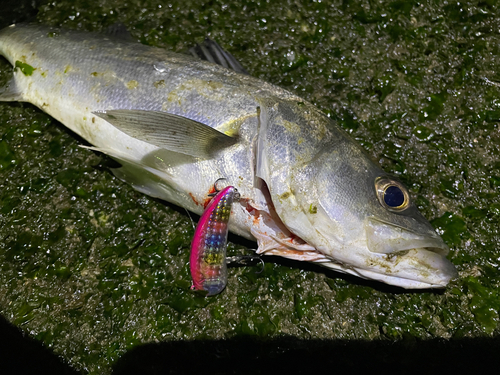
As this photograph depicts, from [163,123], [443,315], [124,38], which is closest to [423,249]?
[443,315]

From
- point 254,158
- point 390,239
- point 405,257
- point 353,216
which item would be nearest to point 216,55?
point 254,158

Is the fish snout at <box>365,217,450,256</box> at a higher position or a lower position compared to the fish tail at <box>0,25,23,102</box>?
lower

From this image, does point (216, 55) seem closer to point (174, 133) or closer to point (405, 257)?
point (174, 133)

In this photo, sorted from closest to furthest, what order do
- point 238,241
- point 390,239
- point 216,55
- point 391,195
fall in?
point 390,239, point 391,195, point 238,241, point 216,55

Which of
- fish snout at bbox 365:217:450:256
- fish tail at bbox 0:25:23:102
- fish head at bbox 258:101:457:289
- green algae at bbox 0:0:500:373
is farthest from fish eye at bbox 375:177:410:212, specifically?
fish tail at bbox 0:25:23:102

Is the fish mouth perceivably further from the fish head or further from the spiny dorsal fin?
the spiny dorsal fin

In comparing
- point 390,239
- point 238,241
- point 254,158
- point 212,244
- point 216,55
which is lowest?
point 238,241

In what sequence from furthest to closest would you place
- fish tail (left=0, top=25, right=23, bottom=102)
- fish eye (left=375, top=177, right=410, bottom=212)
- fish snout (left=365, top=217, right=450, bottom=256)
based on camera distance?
1. fish tail (left=0, top=25, right=23, bottom=102)
2. fish eye (left=375, top=177, right=410, bottom=212)
3. fish snout (left=365, top=217, right=450, bottom=256)
